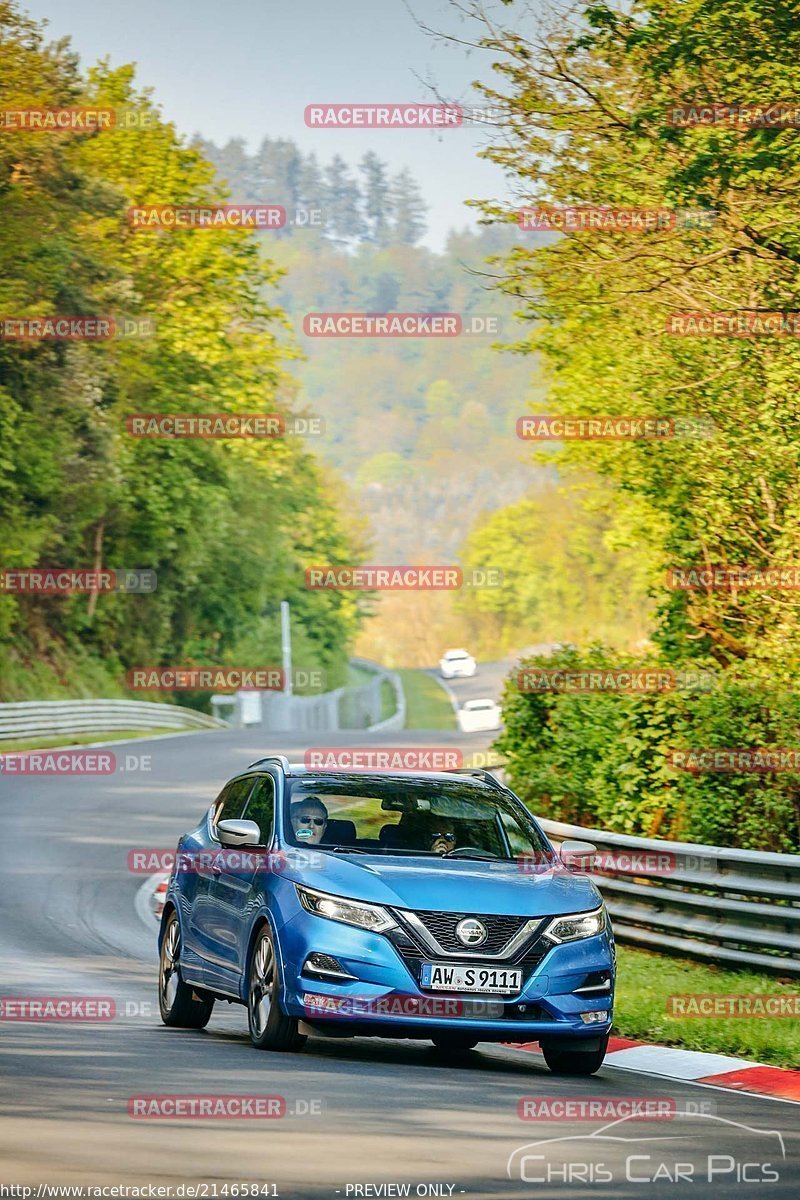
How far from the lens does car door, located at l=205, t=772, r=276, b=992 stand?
11008mm

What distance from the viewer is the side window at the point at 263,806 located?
11445 mm

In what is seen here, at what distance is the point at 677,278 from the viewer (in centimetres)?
2355

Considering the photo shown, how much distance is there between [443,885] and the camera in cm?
1038

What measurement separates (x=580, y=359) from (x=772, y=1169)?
79.9 feet

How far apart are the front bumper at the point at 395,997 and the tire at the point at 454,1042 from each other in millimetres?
114

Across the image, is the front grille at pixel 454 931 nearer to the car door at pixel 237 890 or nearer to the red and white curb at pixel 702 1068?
the car door at pixel 237 890

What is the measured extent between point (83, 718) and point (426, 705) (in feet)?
254

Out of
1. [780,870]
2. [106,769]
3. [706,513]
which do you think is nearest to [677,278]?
[706,513]

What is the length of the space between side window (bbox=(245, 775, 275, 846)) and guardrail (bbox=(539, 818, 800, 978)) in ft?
12.5

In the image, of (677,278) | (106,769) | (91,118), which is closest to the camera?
(677,278)

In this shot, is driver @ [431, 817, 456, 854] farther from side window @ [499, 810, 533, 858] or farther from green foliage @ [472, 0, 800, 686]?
green foliage @ [472, 0, 800, 686]

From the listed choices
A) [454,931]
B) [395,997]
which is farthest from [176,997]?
[454,931]

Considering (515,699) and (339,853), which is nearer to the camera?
(339,853)

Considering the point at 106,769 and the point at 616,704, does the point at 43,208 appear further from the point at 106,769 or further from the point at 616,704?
the point at 616,704
